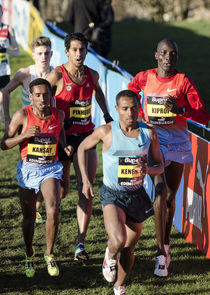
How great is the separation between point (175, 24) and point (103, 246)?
69.3 feet

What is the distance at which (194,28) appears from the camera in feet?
85.0

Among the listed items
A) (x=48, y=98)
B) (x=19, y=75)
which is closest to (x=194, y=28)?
(x=19, y=75)

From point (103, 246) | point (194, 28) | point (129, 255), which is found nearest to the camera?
point (129, 255)

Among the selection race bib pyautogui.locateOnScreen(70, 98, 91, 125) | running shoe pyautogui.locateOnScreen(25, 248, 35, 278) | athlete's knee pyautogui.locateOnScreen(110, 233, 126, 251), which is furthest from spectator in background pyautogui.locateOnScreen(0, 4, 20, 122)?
athlete's knee pyautogui.locateOnScreen(110, 233, 126, 251)

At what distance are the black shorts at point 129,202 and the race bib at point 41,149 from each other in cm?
81

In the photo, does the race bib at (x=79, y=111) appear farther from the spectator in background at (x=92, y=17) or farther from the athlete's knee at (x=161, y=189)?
the spectator in background at (x=92, y=17)

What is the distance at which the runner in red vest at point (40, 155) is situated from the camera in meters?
6.30

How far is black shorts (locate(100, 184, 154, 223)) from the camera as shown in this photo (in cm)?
580

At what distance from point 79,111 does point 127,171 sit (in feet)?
4.76

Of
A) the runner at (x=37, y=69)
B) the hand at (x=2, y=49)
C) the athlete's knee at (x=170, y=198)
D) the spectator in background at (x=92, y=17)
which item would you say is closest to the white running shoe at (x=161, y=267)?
the athlete's knee at (x=170, y=198)

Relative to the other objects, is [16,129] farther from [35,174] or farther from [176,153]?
[176,153]

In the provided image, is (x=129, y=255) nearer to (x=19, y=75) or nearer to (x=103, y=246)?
(x=103, y=246)

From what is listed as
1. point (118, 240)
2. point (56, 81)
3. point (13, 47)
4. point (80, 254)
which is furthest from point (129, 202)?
point (13, 47)

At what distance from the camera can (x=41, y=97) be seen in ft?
20.8
